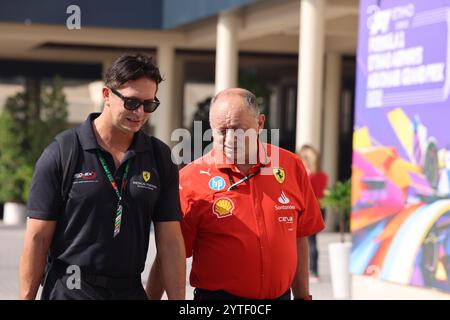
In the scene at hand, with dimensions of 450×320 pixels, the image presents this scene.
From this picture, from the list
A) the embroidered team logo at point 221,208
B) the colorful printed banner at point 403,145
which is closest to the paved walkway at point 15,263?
the colorful printed banner at point 403,145

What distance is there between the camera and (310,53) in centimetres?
1817

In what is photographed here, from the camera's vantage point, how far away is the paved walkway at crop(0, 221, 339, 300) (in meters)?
12.4

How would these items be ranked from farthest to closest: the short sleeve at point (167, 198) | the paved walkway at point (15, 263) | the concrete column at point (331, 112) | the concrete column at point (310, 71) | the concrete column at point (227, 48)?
the concrete column at point (331, 112)
the concrete column at point (227, 48)
the concrete column at point (310, 71)
the paved walkway at point (15, 263)
the short sleeve at point (167, 198)

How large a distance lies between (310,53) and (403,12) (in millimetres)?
8577

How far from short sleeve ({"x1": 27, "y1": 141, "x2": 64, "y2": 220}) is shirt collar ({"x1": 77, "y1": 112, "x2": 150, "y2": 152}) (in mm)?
121

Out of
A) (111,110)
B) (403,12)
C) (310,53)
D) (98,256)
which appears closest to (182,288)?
(98,256)

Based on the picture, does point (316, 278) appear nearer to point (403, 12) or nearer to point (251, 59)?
point (403, 12)

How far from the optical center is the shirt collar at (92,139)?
4.17 metres

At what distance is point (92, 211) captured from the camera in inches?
161

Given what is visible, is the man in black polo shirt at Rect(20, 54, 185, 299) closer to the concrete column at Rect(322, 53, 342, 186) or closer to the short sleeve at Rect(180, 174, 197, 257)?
the short sleeve at Rect(180, 174, 197, 257)

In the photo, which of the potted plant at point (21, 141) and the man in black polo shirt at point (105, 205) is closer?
the man in black polo shirt at point (105, 205)

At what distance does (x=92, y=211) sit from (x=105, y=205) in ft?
0.17

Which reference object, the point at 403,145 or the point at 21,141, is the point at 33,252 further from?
the point at 21,141

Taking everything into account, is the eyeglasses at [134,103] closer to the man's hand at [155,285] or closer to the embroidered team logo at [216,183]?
the embroidered team logo at [216,183]
